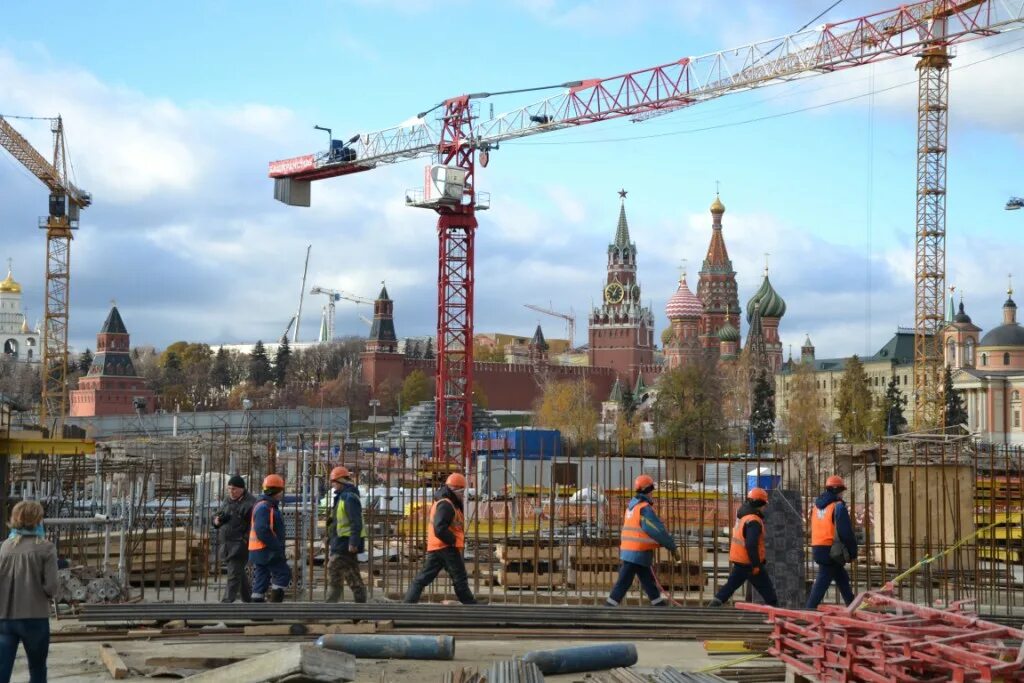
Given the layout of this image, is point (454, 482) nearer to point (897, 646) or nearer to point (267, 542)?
point (267, 542)

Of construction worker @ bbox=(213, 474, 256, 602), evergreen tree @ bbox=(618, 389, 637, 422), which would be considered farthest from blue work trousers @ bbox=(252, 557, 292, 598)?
evergreen tree @ bbox=(618, 389, 637, 422)

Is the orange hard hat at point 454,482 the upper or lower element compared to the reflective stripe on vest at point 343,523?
upper

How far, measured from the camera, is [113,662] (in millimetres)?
11016

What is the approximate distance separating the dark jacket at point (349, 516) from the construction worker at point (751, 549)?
12.5 ft

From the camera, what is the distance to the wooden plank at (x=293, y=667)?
9.26 meters

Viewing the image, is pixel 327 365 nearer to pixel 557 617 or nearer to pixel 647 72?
pixel 647 72

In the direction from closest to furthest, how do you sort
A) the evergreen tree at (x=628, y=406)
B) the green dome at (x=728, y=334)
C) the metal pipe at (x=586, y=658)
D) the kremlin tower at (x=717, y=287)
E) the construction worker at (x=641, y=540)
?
1. the metal pipe at (x=586, y=658)
2. the construction worker at (x=641, y=540)
3. the evergreen tree at (x=628, y=406)
4. the green dome at (x=728, y=334)
5. the kremlin tower at (x=717, y=287)

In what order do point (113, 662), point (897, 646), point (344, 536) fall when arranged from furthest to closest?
point (344, 536) → point (113, 662) → point (897, 646)

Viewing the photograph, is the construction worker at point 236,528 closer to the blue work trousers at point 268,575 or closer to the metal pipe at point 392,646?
the blue work trousers at point 268,575

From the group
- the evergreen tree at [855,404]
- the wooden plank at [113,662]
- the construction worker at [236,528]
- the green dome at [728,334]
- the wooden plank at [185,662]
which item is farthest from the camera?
the green dome at [728,334]

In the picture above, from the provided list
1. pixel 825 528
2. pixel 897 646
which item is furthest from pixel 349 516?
pixel 897 646

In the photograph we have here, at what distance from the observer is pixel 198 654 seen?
458 inches

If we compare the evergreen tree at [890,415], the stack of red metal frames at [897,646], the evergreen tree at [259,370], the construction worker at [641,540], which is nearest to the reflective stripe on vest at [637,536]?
the construction worker at [641,540]

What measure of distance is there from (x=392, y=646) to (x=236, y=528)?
140 inches
